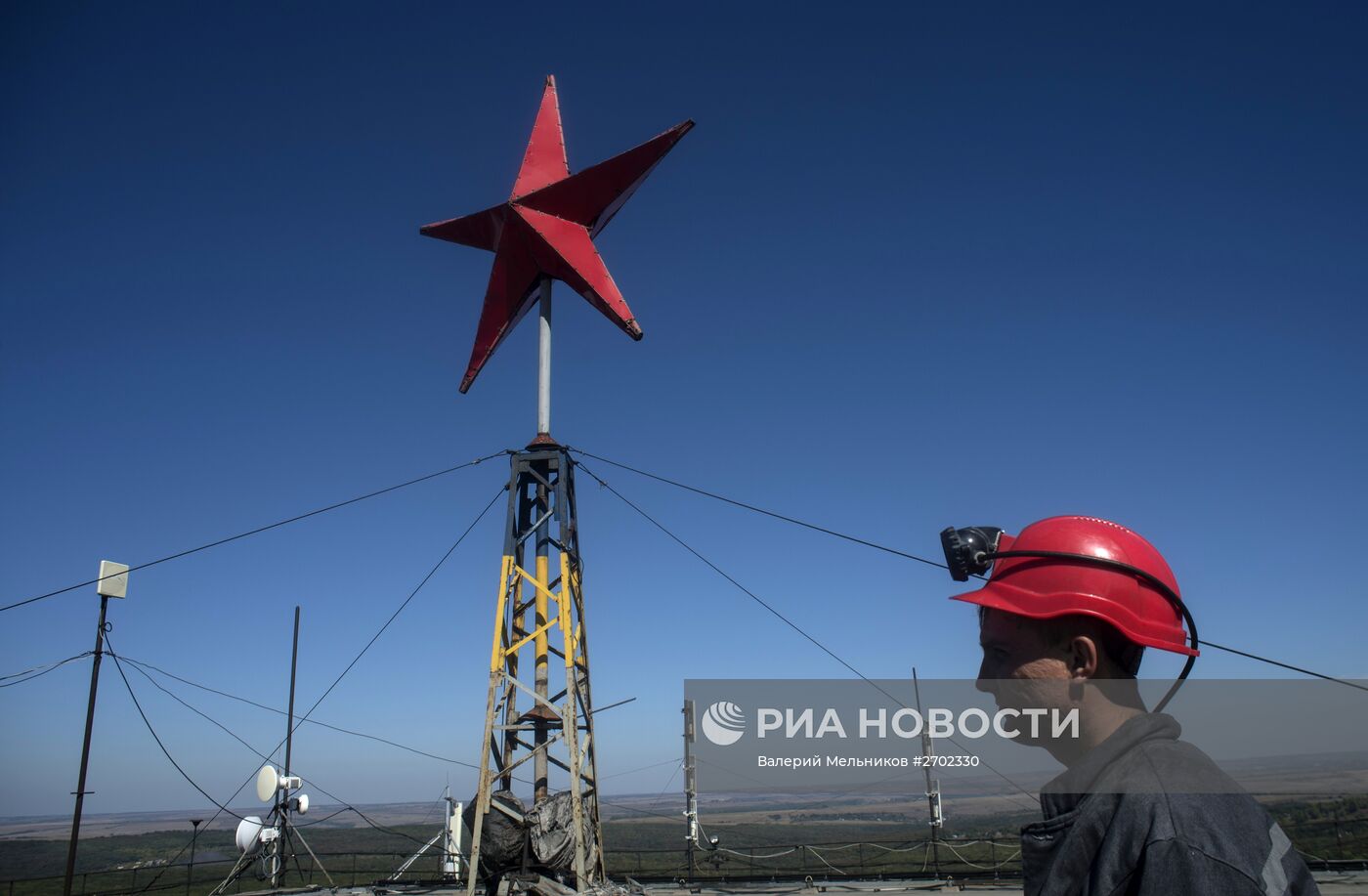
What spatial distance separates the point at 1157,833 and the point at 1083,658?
525 mm

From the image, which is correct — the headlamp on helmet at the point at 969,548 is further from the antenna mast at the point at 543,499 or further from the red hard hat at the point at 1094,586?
the antenna mast at the point at 543,499

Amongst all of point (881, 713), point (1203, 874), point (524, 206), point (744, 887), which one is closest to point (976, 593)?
point (1203, 874)

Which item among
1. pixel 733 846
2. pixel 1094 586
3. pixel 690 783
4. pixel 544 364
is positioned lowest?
pixel 733 846

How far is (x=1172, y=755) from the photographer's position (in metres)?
1.60

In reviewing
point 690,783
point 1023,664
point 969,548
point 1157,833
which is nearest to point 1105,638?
point 1023,664

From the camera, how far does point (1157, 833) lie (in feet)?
4.71

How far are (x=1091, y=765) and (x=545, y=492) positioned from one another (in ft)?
42.8

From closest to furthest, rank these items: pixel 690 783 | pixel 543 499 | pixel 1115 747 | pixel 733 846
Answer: pixel 1115 747
pixel 543 499
pixel 690 783
pixel 733 846

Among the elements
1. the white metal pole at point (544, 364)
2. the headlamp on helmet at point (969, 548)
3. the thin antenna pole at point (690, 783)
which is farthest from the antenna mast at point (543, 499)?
the headlamp on helmet at point (969, 548)

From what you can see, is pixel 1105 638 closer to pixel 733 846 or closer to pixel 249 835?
pixel 249 835

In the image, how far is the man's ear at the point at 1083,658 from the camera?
1.91 m

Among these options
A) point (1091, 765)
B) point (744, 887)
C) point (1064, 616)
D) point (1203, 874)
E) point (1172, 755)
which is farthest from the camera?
point (744, 887)

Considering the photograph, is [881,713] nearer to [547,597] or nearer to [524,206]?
[547,597]

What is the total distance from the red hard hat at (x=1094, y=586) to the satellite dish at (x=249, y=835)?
80.0 ft
